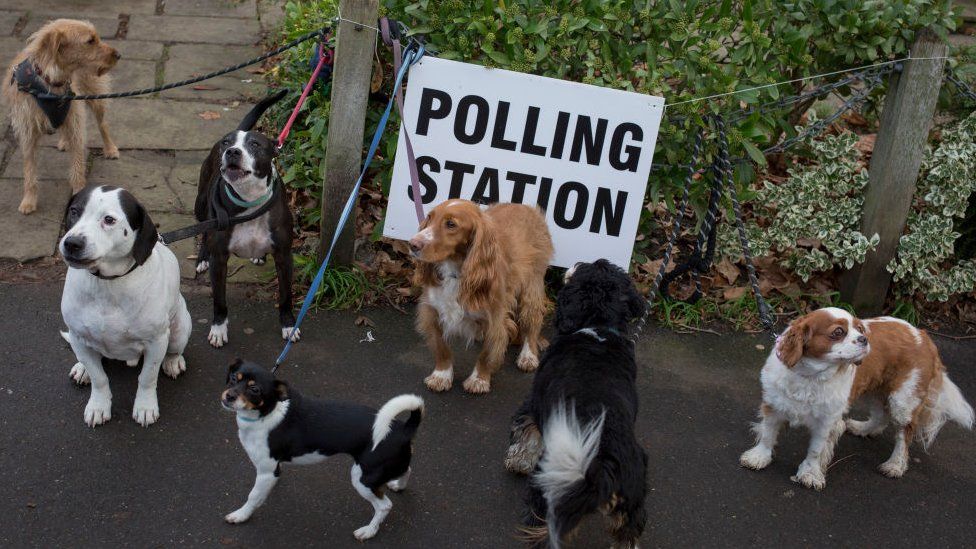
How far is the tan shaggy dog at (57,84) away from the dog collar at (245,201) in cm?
199

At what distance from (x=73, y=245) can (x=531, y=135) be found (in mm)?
2621

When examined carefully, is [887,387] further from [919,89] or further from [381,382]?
[381,382]

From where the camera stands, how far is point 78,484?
3.71 metres

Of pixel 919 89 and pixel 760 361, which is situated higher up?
pixel 919 89

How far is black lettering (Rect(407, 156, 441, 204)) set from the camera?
16.6 feet

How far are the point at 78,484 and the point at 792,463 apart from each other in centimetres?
346

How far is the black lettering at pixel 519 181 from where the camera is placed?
510 cm

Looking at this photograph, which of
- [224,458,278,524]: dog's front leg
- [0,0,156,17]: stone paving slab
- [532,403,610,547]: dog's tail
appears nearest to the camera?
[532,403,610,547]: dog's tail

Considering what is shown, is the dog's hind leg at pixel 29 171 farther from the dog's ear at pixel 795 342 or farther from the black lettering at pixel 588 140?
the dog's ear at pixel 795 342

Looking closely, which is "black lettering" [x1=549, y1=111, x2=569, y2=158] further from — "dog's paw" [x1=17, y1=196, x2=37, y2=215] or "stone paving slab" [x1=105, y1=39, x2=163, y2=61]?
"stone paving slab" [x1=105, y1=39, x2=163, y2=61]

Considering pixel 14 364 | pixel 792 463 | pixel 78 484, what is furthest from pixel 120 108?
pixel 792 463

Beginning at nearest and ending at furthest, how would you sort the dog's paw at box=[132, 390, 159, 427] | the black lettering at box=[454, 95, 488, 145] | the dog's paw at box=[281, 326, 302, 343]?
1. the dog's paw at box=[132, 390, 159, 427]
2. the dog's paw at box=[281, 326, 302, 343]
3. the black lettering at box=[454, 95, 488, 145]

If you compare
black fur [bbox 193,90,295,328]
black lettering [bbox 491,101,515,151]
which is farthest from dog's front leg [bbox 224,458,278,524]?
black lettering [bbox 491,101,515,151]

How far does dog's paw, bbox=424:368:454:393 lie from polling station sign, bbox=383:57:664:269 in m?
0.98
